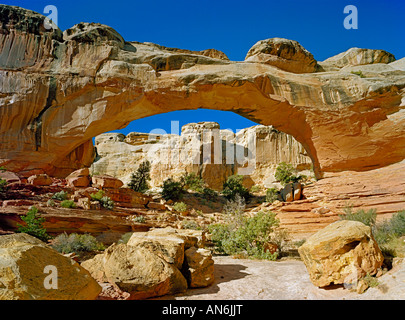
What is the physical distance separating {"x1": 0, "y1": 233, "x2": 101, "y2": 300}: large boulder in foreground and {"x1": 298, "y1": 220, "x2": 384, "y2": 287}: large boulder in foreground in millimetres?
3658

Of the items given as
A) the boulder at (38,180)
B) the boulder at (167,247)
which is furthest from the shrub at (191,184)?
the boulder at (167,247)

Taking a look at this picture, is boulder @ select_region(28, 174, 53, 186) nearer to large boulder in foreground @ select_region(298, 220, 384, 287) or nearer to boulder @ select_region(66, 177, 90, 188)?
boulder @ select_region(66, 177, 90, 188)

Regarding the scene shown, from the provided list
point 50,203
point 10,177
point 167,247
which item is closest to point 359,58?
point 167,247

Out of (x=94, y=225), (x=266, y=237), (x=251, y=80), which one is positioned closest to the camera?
(x=266, y=237)

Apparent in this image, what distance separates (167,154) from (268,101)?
19437 millimetres

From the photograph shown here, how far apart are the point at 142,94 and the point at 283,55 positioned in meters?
9.81

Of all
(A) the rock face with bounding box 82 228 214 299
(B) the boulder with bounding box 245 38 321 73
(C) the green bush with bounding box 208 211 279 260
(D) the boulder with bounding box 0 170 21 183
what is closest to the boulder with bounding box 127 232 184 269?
(A) the rock face with bounding box 82 228 214 299

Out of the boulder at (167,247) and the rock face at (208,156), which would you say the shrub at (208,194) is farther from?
the boulder at (167,247)

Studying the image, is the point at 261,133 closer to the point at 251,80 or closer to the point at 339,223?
the point at 251,80

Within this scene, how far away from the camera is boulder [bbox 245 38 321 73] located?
1745 centimetres

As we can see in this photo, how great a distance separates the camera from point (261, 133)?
115 ft

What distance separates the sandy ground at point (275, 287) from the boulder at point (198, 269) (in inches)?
6.2

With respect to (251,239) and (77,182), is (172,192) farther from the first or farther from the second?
(251,239)

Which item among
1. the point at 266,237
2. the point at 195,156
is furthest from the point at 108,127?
the point at 195,156
